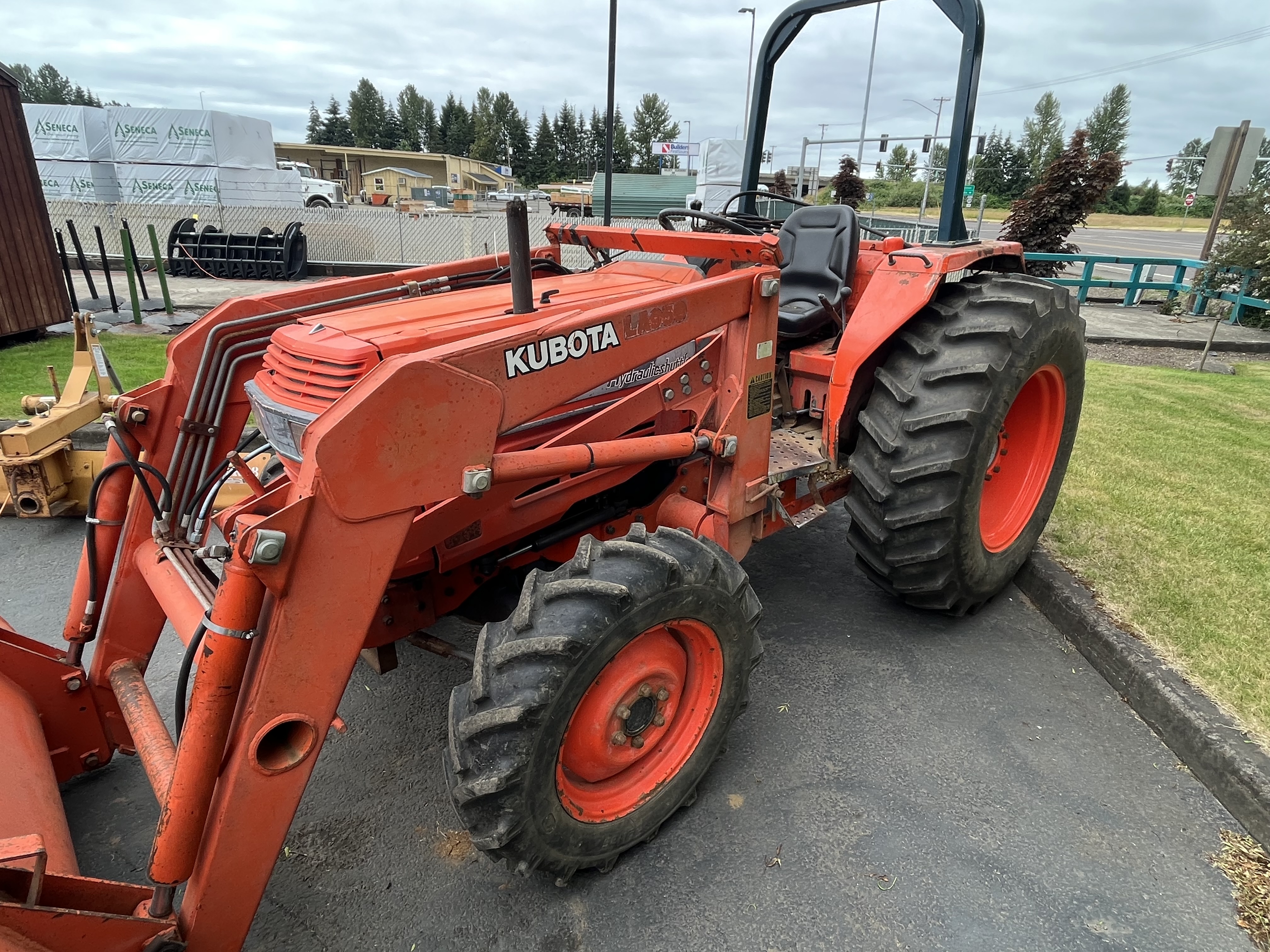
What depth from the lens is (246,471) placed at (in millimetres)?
1881

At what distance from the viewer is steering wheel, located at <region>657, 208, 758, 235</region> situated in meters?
3.10

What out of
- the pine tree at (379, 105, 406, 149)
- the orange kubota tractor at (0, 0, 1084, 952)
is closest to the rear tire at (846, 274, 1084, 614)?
the orange kubota tractor at (0, 0, 1084, 952)

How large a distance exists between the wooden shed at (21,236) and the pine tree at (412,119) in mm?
82426

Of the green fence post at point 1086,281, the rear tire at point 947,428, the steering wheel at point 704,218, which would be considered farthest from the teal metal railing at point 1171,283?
the steering wheel at point 704,218

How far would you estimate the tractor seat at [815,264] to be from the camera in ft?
10.6

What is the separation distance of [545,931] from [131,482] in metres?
1.89

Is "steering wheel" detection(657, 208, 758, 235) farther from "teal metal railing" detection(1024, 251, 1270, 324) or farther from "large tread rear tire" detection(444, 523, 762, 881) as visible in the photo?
"teal metal railing" detection(1024, 251, 1270, 324)

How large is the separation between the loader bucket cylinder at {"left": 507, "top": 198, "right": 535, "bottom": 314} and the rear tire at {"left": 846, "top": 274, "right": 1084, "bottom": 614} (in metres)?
1.47

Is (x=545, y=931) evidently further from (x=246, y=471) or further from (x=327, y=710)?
(x=246, y=471)

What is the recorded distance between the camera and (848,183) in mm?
17828

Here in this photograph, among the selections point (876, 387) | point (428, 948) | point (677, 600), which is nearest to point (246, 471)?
point (677, 600)

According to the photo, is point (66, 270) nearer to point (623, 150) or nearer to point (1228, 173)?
point (1228, 173)

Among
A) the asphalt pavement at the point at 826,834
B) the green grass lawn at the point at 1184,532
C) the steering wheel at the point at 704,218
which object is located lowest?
the asphalt pavement at the point at 826,834

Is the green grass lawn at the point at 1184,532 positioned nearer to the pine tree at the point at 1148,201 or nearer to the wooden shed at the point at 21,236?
the wooden shed at the point at 21,236
